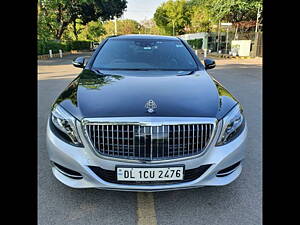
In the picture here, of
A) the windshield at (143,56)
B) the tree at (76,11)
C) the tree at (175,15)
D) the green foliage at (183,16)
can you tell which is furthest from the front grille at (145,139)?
the tree at (175,15)

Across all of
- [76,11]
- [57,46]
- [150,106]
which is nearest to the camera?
[150,106]

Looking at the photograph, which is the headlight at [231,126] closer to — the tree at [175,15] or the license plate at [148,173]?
the license plate at [148,173]

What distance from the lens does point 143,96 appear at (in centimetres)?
236

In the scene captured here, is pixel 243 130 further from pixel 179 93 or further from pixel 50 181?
pixel 50 181

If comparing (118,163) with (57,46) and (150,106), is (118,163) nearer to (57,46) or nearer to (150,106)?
(150,106)

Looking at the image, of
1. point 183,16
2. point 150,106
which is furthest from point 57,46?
point 183,16

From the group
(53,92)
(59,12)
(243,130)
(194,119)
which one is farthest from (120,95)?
(59,12)

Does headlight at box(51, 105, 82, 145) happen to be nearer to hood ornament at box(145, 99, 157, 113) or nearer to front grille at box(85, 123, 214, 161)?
front grille at box(85, 123, 214, 161)

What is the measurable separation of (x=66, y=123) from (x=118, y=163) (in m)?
0.57

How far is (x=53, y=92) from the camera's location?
7.32 metres

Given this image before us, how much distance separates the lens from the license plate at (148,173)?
6.73ft

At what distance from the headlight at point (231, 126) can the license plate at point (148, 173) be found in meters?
0.45

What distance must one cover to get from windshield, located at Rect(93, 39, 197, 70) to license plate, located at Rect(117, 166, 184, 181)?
1627 millimetres

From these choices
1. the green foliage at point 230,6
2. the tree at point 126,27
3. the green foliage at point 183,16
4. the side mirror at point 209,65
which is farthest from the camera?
the tree at point 126,27
